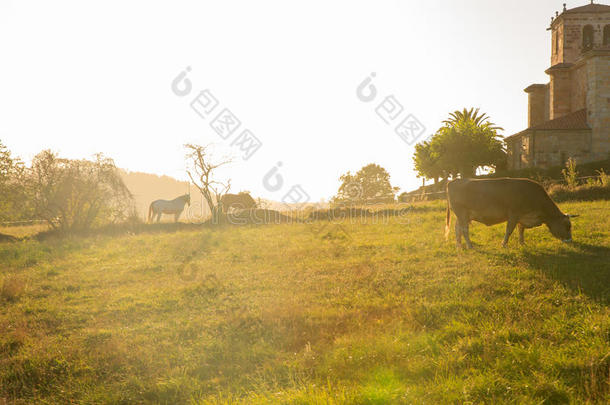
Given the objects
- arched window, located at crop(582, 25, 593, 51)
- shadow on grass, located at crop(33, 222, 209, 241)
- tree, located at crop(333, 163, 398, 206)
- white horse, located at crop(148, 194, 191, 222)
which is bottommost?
shadow on grass, located at crop(33, 222, 209, 241)

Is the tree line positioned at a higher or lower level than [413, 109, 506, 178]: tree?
lower

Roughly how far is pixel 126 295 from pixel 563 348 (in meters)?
9.69

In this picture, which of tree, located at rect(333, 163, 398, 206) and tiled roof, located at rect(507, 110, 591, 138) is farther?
tree, located at rect(333, 163, 398, 206)

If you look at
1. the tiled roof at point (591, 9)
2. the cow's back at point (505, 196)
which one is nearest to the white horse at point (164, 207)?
the cow's back at point (505, 196)

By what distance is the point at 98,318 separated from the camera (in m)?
8.32

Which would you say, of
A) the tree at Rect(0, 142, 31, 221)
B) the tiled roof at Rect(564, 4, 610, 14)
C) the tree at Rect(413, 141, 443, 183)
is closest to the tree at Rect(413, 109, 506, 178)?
the tree at Rect(413, 141, 443, 183)

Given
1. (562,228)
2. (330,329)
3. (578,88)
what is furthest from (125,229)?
(578,88)

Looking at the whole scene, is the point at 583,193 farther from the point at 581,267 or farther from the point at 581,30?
the point at 581,30

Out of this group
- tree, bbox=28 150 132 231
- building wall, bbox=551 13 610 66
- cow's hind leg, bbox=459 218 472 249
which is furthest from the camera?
building wall, bbox=551 13 610 66

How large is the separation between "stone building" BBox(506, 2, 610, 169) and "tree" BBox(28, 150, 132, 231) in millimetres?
41125

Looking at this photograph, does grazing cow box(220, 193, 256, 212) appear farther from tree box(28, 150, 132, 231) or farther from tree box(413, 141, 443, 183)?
tree box(413, 141, 443, 183)

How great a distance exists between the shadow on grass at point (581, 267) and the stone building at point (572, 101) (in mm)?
34802

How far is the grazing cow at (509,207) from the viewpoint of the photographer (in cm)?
1088

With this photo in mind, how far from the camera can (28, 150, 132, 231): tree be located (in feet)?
75.9
